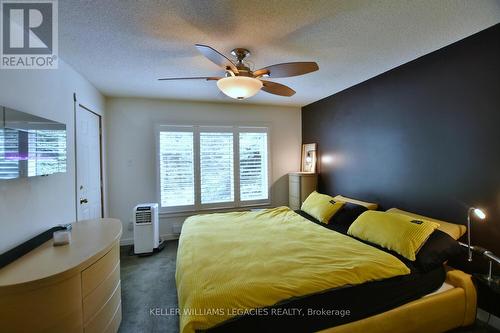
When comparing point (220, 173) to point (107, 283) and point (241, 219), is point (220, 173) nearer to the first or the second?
point (241, 219)

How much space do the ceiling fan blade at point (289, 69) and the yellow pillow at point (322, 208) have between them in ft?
6.06

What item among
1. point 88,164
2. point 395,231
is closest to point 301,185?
point 395,231

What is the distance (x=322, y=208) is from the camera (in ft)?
10.0

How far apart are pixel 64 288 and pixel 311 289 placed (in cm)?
150

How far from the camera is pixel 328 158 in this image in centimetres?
397

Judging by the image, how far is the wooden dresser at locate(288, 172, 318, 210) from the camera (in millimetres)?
4082

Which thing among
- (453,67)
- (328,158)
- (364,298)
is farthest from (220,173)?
(453,67)

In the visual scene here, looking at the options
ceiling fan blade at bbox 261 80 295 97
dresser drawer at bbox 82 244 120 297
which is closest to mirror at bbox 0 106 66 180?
dresser drawer at bbox 82 244 120 297

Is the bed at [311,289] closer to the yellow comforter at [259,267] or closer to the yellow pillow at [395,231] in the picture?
the yellow comforter at [259,267]

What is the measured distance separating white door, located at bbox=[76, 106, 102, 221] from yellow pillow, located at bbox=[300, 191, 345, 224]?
298 centimetres

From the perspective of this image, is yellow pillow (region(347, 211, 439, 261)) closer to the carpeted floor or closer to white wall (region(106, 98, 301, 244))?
the carpeted floor

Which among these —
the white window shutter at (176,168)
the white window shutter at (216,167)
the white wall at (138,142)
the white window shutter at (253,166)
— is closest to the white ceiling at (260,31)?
the white wall at (138,142)

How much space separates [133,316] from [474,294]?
9.80 feet

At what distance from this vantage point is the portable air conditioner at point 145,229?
132 inches
